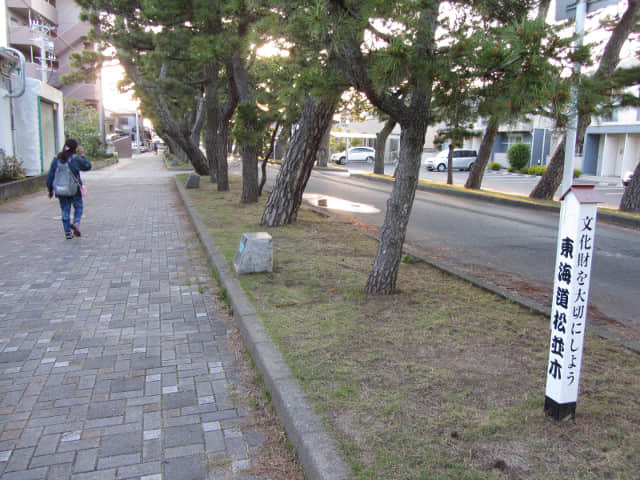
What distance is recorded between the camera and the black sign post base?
2.96m

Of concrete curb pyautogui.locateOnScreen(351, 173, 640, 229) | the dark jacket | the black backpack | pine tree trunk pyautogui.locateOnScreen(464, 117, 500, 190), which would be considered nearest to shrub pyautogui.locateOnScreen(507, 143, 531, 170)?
concrete curb pyautogui.locateOnScreen(351, 173, 640, 229)

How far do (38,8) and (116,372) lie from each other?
45.7m

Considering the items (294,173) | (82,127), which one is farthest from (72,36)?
(294,173)

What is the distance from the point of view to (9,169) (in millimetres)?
16250

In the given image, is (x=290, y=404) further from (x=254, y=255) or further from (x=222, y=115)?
(x=222, y=115)

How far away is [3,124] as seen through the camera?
54.9ft

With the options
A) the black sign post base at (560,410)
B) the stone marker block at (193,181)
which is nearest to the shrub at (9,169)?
the stone marker block at (193,181)

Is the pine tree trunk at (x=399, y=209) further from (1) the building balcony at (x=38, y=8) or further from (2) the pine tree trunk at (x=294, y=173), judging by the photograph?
(1) the building balcony at (x=38, y=8)

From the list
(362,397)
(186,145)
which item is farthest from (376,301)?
(186,145)

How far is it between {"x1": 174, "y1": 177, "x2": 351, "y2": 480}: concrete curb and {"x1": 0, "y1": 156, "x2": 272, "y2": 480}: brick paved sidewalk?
0.21 metres

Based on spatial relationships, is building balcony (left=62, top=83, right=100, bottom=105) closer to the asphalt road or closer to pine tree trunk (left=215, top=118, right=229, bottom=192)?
pine tree trunk (left=215, top=118, right=229, bottom=192)

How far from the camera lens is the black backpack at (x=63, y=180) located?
8727 millimetres

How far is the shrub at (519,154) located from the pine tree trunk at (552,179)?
20.5m

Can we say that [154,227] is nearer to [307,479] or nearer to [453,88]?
[453,88]
